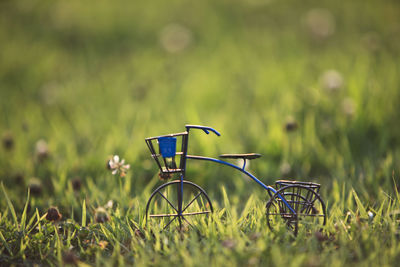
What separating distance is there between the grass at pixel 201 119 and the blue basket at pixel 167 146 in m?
0.43

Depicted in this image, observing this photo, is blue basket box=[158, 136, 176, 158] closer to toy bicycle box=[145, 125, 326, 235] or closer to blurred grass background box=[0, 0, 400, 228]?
toy bicycle box=[145, 125, 326, 235]

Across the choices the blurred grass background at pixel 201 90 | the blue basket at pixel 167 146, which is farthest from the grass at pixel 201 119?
the blue basket at pixel 167 146

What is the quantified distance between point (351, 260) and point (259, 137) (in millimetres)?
1825

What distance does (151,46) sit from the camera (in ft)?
21.3

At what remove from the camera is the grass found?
2.07 m

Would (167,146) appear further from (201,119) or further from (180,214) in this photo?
(201,119)

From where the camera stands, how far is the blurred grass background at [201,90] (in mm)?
3205

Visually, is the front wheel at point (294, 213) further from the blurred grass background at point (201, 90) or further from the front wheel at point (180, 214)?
the blurred grass background at point (201, 90)

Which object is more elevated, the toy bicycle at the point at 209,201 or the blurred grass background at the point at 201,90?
the blurred grass background at the point at 201,90

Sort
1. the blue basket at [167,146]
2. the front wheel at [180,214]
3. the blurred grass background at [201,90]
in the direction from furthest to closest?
the blurred grass background at [201,90], the front wheel at [180,214], the blue basket at [167,146]

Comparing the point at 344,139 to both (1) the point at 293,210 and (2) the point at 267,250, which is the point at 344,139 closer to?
(1) the point at 293,210

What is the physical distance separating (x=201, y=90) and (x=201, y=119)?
0.91 m

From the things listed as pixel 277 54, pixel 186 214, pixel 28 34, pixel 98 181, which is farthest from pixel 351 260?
pixel 28 34

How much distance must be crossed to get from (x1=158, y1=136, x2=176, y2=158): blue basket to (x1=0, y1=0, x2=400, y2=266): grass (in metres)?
0.43
